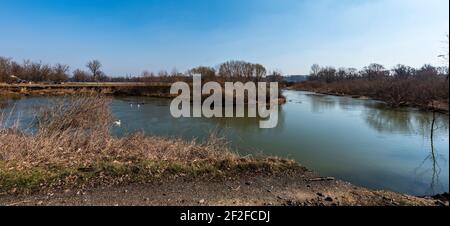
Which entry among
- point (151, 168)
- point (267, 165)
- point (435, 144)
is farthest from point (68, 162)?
point (435, 144)

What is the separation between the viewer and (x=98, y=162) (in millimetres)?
5652

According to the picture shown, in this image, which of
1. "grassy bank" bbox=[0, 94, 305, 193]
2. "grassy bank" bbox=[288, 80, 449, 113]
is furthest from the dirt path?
"grassy bank" bbox=[288, 80, 449, 113]

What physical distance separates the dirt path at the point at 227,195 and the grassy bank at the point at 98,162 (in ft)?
1.07

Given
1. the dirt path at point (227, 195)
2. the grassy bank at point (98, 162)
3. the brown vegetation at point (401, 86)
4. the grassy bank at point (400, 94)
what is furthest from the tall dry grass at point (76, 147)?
the grassy bank at point (400, 94)

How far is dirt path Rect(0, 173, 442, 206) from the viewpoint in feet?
13.5

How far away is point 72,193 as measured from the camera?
4312 millimetres

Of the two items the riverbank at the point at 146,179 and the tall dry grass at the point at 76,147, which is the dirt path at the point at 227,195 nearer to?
the riverbank at the point at 146,179

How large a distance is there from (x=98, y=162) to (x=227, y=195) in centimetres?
279

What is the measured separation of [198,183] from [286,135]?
35.3ft

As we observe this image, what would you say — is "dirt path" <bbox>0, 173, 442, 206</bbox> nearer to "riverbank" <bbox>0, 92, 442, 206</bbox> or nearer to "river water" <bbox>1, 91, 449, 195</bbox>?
"riverbank" <bbox>0, 92, 442, 206</bbox>

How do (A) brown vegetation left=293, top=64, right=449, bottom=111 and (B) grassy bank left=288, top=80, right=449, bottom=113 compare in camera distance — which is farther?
(B) grassy bank left=288, top=80, right=449, bottom=113

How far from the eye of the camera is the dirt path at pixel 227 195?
4.12m

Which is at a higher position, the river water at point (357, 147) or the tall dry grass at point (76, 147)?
the tall dry grass at point (76, 147)

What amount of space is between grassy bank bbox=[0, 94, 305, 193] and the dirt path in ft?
1.07
